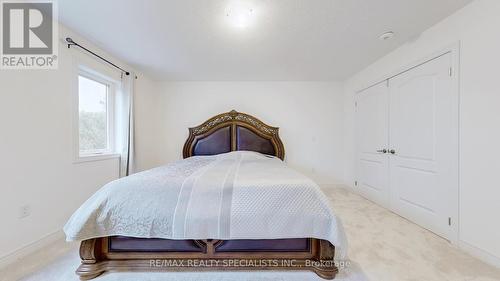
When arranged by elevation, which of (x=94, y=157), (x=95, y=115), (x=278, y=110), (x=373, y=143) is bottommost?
(x=94, y=157)

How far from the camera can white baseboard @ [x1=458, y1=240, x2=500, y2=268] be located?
1.67m

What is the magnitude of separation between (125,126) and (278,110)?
2.79 m

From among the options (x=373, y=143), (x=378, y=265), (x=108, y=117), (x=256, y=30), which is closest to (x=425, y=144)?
(x=373, y=143)

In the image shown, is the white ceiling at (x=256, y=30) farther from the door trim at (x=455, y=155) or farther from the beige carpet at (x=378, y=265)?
the beige carpet at (x=378, y=265)

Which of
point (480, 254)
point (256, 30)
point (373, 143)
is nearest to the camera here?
point (480, 254)

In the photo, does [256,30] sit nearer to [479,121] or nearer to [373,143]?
[479,121]

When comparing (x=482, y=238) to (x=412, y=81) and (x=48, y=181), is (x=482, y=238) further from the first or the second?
(x=48, y=181)

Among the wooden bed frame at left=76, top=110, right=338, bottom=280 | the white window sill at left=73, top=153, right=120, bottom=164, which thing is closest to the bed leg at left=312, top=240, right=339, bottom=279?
the wooden bed frame at left=76, top=110, right=338, bottom=280

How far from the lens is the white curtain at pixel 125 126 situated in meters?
3.15

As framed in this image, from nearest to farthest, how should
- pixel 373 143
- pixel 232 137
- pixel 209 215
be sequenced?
pixel 209 215
pixel 373 143
pixel 232 137

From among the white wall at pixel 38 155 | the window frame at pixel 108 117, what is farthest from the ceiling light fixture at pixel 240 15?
the window frame at pixel 108 117

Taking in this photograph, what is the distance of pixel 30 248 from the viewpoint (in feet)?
6.09

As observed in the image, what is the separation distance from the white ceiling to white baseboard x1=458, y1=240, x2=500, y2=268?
89.8 inches

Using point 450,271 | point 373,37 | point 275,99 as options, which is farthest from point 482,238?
point 275,99
